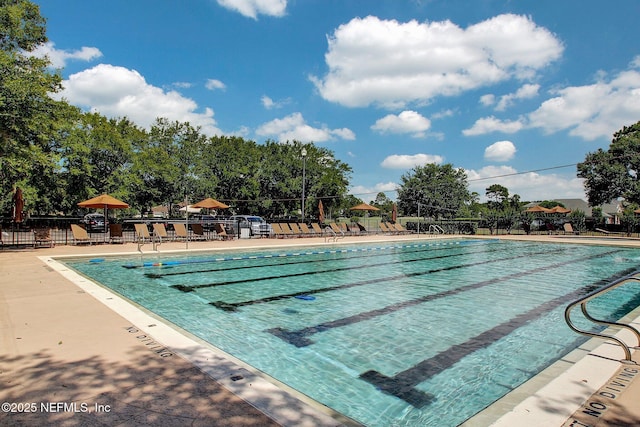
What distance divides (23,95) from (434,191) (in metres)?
37.8

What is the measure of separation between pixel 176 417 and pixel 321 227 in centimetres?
2326

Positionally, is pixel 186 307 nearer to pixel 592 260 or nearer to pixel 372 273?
pixel 372 273

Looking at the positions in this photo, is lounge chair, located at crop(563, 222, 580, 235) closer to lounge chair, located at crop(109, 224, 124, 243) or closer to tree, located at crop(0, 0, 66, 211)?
lounge chair, located at crop(109, 224, 124, 243)

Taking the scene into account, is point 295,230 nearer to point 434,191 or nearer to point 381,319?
point 381,319

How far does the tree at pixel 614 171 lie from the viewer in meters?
27.8

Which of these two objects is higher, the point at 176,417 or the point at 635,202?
the point at 635,202

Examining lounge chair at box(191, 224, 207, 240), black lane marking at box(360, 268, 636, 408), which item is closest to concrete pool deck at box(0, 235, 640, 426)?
black lane marking at box(360, 268, 636, 408)

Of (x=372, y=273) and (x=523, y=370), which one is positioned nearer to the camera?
(x=523, y=370)

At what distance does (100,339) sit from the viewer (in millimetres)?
3842

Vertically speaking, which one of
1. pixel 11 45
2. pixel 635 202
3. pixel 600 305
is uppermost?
pixel 11 45

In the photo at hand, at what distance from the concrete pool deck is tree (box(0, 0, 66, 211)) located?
9982 mm

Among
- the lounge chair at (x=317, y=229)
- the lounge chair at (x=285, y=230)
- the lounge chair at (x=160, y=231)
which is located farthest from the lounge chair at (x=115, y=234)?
the lounge chair at (x=317, y=229)

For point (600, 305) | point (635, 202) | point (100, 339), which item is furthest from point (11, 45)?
point (635, 202)

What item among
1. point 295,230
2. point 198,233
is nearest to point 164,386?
point 198,233
